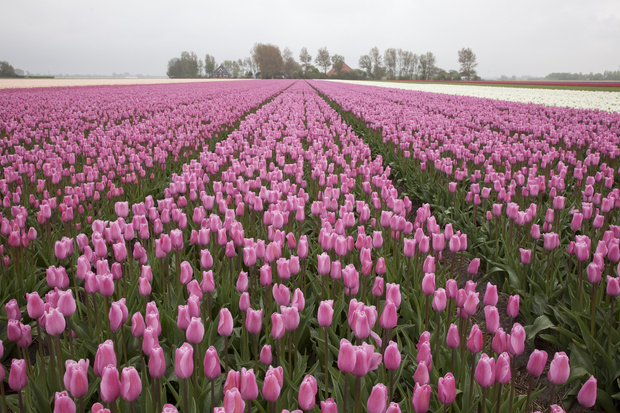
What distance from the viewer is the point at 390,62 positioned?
153250mm

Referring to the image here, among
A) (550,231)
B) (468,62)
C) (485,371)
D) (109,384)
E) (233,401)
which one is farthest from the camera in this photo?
(468,62)

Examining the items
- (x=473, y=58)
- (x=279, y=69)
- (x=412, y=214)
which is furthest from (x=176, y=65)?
(x=412, y=214)

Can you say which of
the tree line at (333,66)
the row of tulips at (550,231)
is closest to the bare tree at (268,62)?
the tree line at (333,66)

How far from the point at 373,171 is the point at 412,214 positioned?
1099 mm

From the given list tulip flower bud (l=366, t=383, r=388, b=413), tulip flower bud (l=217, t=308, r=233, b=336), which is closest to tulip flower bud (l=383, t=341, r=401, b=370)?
→ tulip flower bud (l=366, t=383, r=388, b=413)

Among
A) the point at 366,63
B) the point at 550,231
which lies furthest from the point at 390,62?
the point at 550,231

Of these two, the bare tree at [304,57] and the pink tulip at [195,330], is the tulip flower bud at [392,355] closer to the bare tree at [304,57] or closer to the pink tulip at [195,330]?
the pink tulip at [195,330]

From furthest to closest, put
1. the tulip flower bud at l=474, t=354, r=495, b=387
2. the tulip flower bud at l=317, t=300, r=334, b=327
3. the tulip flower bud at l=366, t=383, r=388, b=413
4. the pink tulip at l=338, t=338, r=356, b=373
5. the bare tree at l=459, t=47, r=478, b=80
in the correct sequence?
the bare tree at l=459, t=47, r=478, b=80, the tulip flower bud at l=317, t=300, r=334, b=327, the tulip flower bud at l=474, t=354, r=495, b=387, the pink tulip at l=338, t=338, r=356, b=373, the tulip flower bud at l=366, t=383, r=388, b=413

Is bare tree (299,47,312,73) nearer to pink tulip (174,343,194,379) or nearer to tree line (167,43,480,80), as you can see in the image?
tree line (167,43,480,80)

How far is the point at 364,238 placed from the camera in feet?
10.7

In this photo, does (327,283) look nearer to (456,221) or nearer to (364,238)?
(364,238)

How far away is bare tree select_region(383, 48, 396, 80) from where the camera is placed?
150875mm

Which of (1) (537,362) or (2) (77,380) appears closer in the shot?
(2) (77,380)

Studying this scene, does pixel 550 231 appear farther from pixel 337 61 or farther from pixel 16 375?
pixel 337 61
